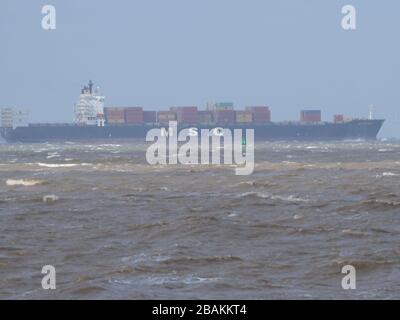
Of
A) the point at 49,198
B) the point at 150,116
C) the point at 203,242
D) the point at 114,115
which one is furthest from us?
the point at 150,116

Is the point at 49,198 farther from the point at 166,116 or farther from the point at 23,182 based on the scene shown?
the point at 166,116

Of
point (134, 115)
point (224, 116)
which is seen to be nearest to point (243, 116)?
point (224, 116)

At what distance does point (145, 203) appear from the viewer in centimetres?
2698

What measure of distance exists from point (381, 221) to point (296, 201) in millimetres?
5762

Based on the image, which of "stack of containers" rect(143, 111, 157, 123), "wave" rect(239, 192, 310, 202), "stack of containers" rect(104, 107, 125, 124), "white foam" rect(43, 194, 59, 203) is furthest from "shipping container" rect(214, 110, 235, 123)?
"wave" rect(239, 192, 310, 202)

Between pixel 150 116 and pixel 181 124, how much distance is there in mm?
7460

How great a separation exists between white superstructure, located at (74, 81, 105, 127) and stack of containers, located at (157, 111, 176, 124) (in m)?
9.92

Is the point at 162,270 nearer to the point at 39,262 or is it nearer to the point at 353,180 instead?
the point at 39,262

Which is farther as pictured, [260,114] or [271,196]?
[260,114]

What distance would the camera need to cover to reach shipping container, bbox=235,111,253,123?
6196 inches

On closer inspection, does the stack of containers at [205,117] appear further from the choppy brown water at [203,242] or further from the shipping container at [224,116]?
the choppy brown water at [203,242]

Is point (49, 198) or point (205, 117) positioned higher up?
point (49, 198)

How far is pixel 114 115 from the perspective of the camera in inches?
6270
